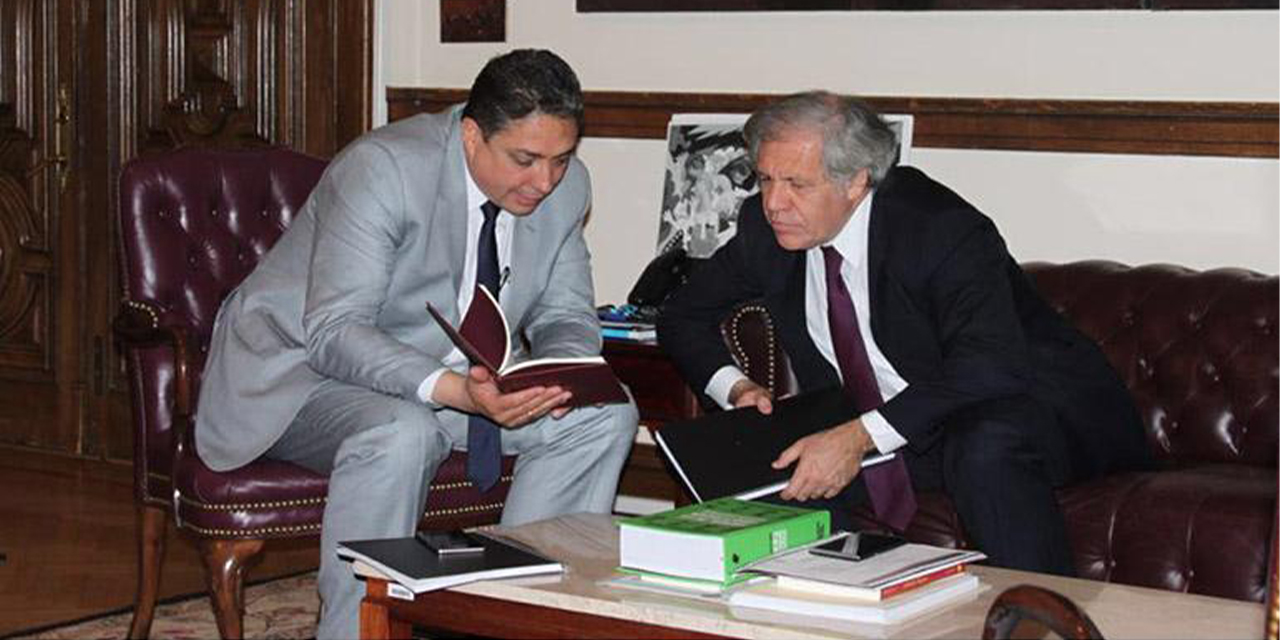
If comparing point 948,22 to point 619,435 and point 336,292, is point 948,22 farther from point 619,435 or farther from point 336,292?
point 336,292

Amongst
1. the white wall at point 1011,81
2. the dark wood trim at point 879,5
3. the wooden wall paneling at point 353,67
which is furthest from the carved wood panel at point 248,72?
the dark wood trim at point 879,5

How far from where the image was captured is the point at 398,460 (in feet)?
12.0

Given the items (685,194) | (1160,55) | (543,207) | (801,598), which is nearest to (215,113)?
(685,194)

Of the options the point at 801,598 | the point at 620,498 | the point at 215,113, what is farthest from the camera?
the point at 215,113

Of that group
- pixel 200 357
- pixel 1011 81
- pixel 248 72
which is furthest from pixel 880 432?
pixel 248 72

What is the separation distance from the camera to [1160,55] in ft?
14.9

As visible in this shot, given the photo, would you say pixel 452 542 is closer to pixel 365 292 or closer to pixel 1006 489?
pixel 365 292

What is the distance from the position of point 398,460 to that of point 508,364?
0.92 feet

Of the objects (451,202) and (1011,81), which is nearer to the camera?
(451,202)

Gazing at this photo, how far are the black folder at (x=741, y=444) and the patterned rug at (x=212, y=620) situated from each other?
1217mm

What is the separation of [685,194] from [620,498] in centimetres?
91

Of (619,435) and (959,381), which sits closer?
(959,381)

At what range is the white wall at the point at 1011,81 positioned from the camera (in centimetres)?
447

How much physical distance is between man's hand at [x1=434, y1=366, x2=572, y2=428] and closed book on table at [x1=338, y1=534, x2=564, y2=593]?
462mm
